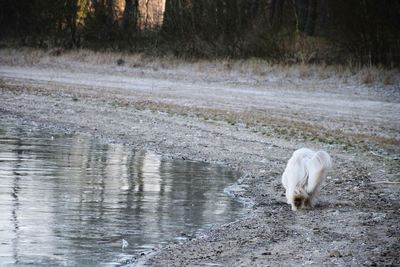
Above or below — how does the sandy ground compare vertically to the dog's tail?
below

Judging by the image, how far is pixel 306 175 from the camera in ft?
32.5

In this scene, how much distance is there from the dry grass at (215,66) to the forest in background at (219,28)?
1194 mm

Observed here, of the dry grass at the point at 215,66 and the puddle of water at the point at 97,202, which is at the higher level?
the dry grass at the point at 215,66

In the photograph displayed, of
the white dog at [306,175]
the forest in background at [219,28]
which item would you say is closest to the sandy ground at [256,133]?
the white dog at [306,175]

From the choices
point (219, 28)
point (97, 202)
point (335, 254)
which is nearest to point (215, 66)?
point (219, 28)

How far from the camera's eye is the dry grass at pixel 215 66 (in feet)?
95.6

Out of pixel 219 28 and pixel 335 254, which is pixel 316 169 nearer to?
pixel 335 254

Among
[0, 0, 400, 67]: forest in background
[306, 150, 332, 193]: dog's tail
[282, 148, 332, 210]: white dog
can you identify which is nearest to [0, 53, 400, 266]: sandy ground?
[282, 148, 332, 210]: white dog

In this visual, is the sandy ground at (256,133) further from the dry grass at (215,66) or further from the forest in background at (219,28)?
the forest in background at (219,28)

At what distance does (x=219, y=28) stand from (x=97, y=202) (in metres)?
27.7

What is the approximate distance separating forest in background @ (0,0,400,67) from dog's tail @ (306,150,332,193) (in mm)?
21214

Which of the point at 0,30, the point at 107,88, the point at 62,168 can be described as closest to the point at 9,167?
the point at 62,168

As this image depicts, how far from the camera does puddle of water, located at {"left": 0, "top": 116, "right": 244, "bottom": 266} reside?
27.6ft

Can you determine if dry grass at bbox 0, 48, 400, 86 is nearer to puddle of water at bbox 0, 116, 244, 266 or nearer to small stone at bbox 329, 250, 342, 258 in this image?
puddle of water at bbox 0, 116, 244, 266
